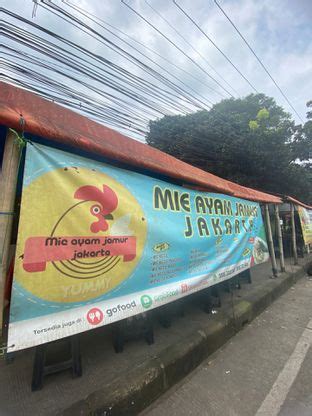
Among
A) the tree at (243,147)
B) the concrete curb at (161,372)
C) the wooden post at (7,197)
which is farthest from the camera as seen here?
the tree at (243,147)

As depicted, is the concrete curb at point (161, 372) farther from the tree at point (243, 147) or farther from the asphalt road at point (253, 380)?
the tree at point (243, 147)

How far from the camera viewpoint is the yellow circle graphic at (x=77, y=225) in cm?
148

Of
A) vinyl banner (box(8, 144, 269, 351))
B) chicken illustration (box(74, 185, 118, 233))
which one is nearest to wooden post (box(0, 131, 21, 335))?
vinyl banner (box(8, 144, 269, 351))

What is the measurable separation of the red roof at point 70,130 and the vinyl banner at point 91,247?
0.45ft

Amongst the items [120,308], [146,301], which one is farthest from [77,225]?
[146,301]

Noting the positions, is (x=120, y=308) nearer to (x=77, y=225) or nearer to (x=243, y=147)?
(x=77, y=225)

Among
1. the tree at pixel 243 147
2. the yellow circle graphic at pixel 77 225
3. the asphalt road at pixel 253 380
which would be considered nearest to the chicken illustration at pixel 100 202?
the yellow circle graphic at pixel 77 225

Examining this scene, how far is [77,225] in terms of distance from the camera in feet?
5.56

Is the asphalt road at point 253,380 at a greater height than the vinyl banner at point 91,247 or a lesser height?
lesser

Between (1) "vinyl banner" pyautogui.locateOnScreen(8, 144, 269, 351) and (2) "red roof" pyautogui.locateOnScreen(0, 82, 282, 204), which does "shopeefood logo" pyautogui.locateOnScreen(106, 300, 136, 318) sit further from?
(2) "red roof" pyautogui.locateOnScreen(0, 82, 282, 204)

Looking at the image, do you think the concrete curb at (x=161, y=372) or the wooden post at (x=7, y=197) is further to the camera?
the concrete curb at (x=161, y=372)

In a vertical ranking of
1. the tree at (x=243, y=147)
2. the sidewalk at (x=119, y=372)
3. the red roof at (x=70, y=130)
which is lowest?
the sidewalk at (x=119, y=372)

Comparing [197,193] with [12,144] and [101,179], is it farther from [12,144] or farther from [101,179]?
[12,144]

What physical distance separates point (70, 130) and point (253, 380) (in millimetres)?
2956
